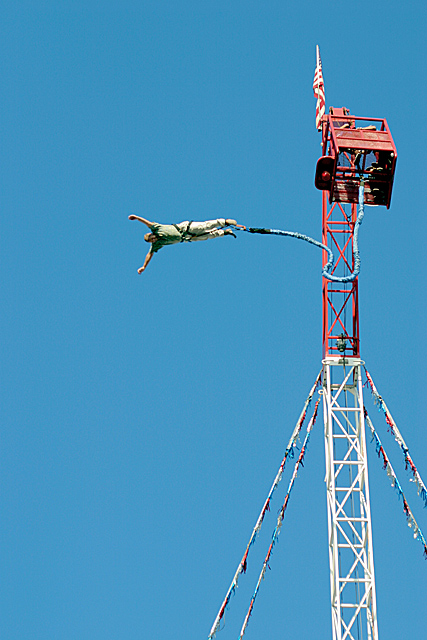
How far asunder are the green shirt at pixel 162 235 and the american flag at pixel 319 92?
50.5 feet

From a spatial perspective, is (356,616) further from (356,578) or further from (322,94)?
(322,94)

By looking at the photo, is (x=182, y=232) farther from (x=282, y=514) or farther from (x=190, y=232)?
(x=282, y=514)

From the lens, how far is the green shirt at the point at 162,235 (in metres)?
46.1

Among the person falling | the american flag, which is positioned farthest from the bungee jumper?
the american flag

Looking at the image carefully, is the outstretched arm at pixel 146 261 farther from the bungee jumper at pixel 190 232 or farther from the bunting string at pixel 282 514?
the bunting string at pixel 282 514

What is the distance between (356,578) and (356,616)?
1481 mm

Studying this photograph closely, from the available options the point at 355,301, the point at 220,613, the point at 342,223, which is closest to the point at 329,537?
the point at 220,613

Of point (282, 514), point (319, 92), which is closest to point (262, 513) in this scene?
point (282, 514)

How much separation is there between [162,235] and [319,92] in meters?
17.7

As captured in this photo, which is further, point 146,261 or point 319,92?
point 319,92

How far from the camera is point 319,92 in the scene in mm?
60812

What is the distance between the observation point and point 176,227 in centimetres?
4656

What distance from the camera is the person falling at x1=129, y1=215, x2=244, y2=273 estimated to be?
1811 inches

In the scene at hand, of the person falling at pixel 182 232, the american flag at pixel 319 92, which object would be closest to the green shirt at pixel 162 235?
the person falling at pixel 182 232
